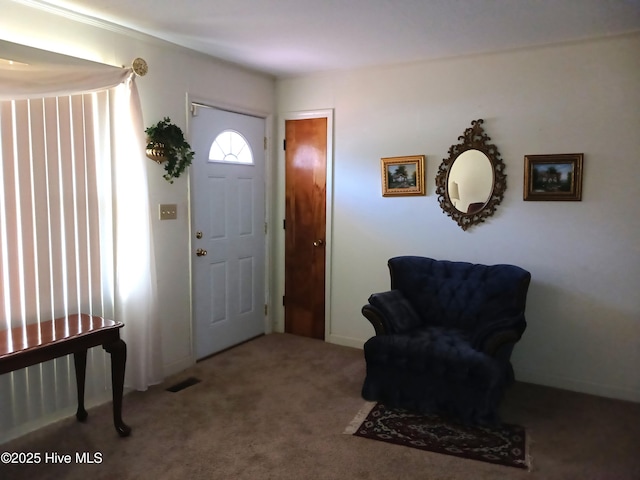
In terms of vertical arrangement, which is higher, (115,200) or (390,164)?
(390,164)

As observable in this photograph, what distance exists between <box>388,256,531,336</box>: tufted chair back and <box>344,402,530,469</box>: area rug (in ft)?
2.17

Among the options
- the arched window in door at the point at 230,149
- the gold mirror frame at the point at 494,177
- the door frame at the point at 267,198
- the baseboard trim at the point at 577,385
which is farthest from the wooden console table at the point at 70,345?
the baseboard trim at the point at 577,385

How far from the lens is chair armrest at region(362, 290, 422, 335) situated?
3299 mm

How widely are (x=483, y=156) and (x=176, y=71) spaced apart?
7.92ft

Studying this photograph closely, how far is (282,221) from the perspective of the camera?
4.68 m

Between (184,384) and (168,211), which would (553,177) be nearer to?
(168,211)

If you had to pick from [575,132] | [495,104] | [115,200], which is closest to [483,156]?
[495,104]

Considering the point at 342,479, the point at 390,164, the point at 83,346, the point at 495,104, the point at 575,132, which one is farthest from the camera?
the point at 390,164

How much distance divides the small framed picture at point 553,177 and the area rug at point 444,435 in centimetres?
163

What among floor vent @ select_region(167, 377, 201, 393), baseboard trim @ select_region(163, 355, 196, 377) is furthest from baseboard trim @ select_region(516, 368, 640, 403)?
baseboard trim @ select_region(163, 355, 196, 377)

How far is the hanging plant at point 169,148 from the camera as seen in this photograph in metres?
3.33

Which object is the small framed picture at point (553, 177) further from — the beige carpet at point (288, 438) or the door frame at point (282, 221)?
the door frame at point (282, 221)

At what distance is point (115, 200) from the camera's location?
3156 millimetres

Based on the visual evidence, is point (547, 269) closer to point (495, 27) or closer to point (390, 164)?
point (390, 164)
